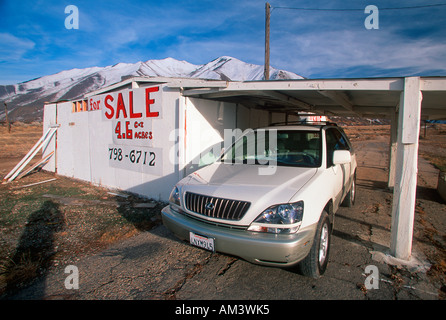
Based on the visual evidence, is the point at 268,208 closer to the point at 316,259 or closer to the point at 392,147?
the point at 316,259

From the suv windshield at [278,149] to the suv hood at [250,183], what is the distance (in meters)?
0.27

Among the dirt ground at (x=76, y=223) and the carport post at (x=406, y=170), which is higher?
the carport post at (x=406, y=170)

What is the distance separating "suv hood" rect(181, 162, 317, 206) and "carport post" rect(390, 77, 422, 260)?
1134mm

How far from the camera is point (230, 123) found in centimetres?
683

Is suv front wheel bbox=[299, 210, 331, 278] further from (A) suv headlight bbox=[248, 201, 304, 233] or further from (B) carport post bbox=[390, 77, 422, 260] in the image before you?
(B) carport post bbox=[390, 77, 422, 260]

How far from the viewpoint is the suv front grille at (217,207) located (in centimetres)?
274

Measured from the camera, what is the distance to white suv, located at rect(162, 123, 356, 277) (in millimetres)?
2559

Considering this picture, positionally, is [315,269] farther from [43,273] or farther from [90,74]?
[90,74]

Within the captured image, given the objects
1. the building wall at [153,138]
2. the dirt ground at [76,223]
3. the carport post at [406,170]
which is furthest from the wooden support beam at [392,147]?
the carport post at [406,170]

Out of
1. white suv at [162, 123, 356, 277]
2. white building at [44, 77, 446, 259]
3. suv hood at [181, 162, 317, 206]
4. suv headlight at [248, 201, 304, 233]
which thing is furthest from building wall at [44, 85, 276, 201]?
suv headlight at [248, 201, 304, 233]

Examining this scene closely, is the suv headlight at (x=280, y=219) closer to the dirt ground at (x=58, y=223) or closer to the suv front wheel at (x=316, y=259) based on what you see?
the suv front wheel at (x=316, y=259)

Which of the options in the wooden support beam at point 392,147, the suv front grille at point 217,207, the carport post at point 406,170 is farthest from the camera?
the wooden support beam at point 392,147
